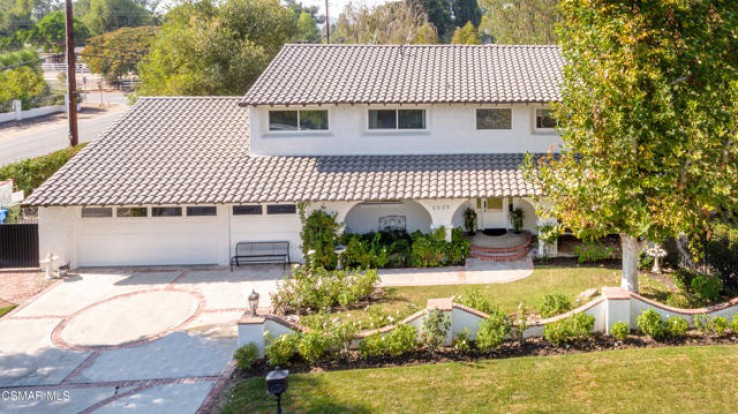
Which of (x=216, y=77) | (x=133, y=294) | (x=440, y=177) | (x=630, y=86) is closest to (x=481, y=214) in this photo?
(x=440, y=177)

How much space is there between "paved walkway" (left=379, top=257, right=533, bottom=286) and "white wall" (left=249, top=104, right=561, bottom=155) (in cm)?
455

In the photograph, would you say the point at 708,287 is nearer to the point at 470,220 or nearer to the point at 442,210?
the point at 442,210

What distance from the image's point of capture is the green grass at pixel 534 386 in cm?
1100

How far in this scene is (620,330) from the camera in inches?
523

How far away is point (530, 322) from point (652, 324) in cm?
262

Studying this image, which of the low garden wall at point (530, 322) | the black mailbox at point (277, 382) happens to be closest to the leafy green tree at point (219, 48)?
the low garden wall at point (530, 322)

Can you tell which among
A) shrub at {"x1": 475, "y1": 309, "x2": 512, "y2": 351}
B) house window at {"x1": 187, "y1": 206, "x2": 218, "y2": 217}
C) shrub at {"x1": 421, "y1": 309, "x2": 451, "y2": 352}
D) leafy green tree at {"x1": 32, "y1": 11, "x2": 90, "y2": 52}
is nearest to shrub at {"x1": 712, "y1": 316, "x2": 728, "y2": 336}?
shrub at {"x1": 475, "y1": 309, "x2": 512, "y2": 351}

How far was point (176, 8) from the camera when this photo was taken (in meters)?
47.6

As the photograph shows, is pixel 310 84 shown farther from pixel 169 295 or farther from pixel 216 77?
pixel 216 77

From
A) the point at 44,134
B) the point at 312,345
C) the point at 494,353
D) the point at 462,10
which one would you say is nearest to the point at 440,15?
the point at 462,10

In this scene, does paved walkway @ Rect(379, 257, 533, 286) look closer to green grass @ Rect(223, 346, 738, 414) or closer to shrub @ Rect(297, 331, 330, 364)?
shrub @ Rect(297, 331, 330, 364)

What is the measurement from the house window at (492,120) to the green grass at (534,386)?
1150 centimetres

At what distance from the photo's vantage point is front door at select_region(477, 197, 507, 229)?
23.6 m

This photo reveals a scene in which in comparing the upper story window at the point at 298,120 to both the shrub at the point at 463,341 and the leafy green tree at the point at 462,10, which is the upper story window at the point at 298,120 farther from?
the leafy green tree at the point at 462,10
